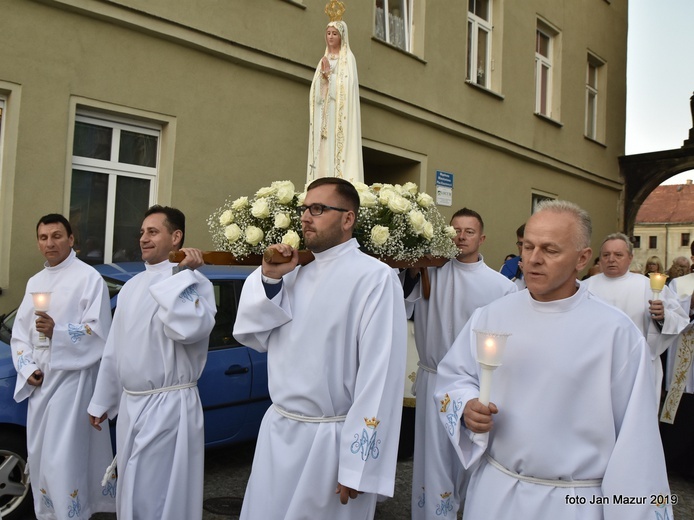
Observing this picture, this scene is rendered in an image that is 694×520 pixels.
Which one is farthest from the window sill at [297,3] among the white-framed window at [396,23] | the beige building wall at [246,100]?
the white-framed window at [396,23]

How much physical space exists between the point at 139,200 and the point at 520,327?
610 cm

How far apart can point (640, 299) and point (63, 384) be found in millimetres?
4748

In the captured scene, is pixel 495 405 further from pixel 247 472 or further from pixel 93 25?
pixel 93 25

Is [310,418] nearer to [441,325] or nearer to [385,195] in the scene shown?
[385,195]

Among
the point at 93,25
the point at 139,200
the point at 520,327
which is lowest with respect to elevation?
the point at 520,327

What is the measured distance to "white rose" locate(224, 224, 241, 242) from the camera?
11.5 ft

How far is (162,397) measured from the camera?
146 inches

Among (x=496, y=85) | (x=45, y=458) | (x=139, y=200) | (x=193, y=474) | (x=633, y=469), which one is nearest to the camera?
(x=633, y=469)

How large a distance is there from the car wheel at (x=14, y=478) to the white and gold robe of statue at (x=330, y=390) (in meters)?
2.10

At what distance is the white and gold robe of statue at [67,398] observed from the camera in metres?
4.09

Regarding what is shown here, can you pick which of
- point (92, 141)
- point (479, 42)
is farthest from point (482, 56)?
point (92, 141)

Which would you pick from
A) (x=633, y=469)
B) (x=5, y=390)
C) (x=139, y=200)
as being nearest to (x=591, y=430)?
(x=633, y=469)

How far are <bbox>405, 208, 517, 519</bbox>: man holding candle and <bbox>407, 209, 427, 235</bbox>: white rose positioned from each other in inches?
28.3

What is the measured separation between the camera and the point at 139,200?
775 cm
